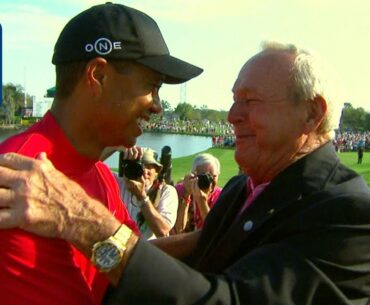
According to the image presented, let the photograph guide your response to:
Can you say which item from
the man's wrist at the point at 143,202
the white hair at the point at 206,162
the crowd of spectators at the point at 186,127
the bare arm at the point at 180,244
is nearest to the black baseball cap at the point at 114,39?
the bare arm at the point at 180,244

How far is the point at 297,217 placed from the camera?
248 centimetres

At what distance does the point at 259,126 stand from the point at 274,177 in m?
0.25

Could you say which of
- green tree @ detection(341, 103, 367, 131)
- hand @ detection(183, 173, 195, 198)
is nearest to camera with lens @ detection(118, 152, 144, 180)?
hand @ detection(183, 173, 195, 198)

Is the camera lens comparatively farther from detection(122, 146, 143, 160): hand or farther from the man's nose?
the man's nose

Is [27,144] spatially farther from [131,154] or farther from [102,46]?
[131,154]

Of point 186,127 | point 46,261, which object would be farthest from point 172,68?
point 186,127

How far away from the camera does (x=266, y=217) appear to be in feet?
8.58

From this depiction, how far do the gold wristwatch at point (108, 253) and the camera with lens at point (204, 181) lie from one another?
15.5 feet

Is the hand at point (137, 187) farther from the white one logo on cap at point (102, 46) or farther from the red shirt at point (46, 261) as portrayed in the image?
the white one logo on cap at point (102, 46)

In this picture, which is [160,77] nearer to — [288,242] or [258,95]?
[258,95]

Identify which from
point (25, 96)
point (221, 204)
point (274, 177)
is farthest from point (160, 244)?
point (25, 96)

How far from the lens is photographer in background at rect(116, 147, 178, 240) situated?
6344 millimetres

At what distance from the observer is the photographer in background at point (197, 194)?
6797mm

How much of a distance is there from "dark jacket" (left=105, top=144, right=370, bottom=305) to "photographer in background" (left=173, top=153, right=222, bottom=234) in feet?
12.9
